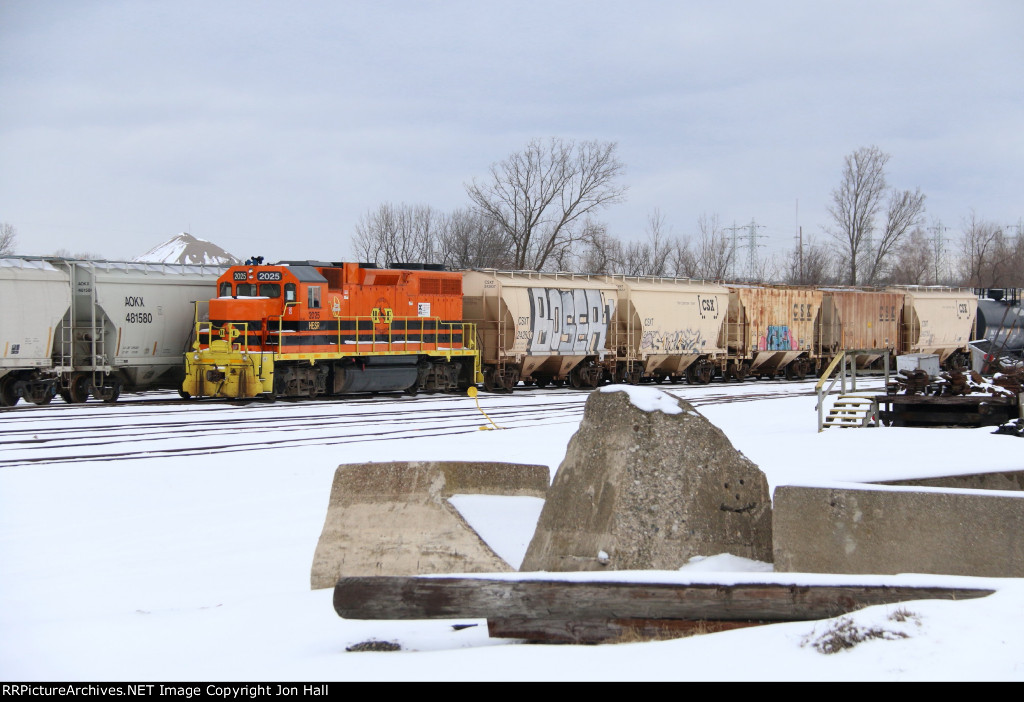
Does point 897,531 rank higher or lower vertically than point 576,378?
higher

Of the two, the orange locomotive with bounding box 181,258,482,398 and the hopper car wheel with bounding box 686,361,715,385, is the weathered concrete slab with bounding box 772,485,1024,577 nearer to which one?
the orange locomotive with bounding box 181,258,482,398

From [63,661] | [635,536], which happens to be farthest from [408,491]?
[63,661]

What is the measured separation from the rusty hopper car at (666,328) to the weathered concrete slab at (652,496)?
968 inches

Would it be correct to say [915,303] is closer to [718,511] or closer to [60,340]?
[60,340]

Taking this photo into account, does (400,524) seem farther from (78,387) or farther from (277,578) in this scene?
(78,387)

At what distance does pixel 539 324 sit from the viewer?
93.6 ft

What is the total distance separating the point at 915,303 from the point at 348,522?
3707cm

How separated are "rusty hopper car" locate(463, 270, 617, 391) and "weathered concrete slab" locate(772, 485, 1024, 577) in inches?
867

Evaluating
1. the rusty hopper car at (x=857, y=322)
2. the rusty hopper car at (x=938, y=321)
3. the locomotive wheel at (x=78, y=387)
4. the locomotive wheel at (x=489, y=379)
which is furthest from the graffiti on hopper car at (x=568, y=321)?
the rusty hopper car at (x=938, y=321)

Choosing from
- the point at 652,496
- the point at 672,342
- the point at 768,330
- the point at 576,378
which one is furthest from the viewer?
the point at 768,330

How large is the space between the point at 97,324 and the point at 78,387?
152cm

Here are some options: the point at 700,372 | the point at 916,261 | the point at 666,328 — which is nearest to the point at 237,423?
the point at 666,328

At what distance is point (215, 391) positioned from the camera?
2189 centimetres

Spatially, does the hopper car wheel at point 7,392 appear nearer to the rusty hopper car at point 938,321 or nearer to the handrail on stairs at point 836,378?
the handrail on stairs at point 836,378
